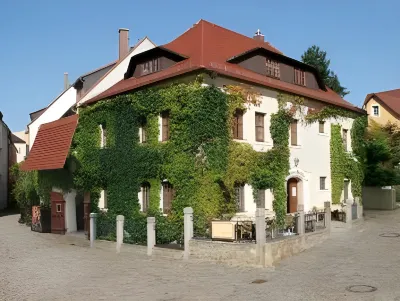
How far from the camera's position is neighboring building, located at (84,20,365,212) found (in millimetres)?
21750

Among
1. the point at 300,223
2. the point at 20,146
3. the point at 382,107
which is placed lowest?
the point at 300,223

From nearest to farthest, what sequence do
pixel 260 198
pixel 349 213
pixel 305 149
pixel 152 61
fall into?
pixel 260 198 → pixel 152 61 → pixel 349 213 → pixel 305 149

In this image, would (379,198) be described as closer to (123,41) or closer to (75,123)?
(123,41)

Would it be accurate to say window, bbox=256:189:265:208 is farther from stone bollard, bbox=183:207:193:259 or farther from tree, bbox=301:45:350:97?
tree, bbox=301:45:350:97

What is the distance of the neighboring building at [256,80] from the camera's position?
21.8 meters

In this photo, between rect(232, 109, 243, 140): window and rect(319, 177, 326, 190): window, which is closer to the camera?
rect(232, 109, 243, 140): window

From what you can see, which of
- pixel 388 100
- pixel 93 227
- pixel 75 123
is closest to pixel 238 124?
pixel 93 227

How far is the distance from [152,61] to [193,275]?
12534 millimetres

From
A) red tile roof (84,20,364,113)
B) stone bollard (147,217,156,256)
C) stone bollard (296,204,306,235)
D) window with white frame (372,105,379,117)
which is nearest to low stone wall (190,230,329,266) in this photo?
stone bollard (296,204,306,235)

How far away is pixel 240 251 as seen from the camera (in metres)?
16.7

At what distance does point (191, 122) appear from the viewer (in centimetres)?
2028

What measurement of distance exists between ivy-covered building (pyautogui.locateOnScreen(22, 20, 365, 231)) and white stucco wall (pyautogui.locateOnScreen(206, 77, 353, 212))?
5cm

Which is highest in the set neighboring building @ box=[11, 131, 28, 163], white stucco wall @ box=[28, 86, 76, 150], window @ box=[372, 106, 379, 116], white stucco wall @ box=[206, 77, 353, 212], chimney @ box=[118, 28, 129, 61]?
chimney @ box=[118, 28, 129, 61]

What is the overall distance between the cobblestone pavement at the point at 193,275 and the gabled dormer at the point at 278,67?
893cm
